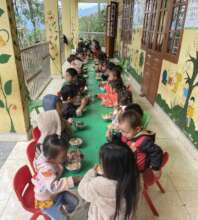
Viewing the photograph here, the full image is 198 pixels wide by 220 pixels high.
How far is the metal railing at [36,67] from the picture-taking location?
4.34 metres

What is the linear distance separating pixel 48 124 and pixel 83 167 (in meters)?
0.46

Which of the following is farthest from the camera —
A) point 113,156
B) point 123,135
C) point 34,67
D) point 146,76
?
point 34,67

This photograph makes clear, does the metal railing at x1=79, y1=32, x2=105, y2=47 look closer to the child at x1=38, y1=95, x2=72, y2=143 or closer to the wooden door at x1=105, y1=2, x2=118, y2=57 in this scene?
the wooden door at x1=105, y1=2, x2=118, y2=57

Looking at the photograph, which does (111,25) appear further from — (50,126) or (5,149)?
(50,126)

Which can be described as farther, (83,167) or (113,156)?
(83,167)

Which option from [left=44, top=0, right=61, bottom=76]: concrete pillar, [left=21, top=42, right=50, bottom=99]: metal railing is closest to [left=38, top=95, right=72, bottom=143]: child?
[left=21, top=42, right=50, bottom=99]: metal railing

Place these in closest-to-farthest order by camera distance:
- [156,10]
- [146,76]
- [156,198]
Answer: [156,198], [156,10], [146,76]

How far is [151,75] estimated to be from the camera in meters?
3.86

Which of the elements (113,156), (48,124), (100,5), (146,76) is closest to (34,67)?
(146,76)

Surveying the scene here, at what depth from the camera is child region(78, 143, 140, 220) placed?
2.79ft

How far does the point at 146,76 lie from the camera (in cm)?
418

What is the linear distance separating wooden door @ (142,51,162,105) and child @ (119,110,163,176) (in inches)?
95.8

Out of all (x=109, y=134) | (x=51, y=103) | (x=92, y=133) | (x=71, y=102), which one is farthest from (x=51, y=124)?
(x=71, y=102)

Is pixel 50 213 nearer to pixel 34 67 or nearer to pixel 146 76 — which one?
pixel 146 76
